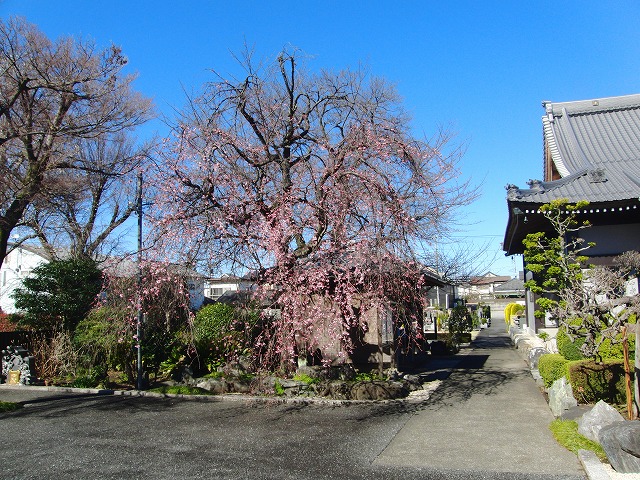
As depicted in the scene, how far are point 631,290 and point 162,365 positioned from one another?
12291mm

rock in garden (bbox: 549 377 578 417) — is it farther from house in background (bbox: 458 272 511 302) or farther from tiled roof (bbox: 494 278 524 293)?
tiled roof (bbox: 494 278 524 293)

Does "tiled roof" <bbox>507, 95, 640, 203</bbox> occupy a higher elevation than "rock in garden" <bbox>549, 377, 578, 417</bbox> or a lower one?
higher

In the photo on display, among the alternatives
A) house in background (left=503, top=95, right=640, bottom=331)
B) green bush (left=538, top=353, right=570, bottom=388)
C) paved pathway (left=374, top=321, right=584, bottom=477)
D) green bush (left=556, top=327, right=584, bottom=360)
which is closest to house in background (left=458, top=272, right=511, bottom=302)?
house in background (left=503, top=95, right=640, bottom=331)

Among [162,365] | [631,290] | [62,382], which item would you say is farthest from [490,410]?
[62,382]

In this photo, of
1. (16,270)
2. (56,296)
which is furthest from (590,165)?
(16,270)

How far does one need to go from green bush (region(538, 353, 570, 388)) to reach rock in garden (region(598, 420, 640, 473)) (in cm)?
406

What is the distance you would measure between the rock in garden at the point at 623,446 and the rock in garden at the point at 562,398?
267 centimetres

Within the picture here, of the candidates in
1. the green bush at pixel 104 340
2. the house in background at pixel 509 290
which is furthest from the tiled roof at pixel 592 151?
the house in background at pixel 509 290

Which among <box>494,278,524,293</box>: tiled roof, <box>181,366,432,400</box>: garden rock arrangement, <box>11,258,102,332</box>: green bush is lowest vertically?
<box>181,366,432,400</box>: garden rock arrangement

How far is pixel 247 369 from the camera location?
531 inches

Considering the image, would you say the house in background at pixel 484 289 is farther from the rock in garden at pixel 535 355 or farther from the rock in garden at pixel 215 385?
the rock in garden at pixel 215 385

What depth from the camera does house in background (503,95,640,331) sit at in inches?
481

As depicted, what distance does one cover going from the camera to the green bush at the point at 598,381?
9.18 meters

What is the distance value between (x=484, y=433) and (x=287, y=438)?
320 cm
